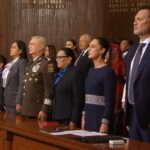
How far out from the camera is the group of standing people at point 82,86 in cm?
377

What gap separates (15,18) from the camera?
29.8ft

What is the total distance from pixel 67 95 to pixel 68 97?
2 cm

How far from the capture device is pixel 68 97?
490cm

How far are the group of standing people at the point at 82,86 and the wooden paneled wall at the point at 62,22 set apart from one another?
8.79ft

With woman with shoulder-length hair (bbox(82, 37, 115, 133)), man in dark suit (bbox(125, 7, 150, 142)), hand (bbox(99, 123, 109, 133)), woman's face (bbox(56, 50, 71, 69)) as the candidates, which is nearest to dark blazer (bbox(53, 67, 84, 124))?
woman's face (bbox(56, 50, 71, 69))

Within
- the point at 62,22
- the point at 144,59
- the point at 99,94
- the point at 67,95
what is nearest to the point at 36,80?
the point at 67,95

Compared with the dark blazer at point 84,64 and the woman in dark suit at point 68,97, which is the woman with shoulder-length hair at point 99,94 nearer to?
the woman in dark suit at point 68,97

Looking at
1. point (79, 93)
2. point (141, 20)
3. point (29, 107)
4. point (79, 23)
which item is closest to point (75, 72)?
point (79, 93)

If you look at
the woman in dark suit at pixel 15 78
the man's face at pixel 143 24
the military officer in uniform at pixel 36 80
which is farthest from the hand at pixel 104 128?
the woman in dark suit at pixel 15 78

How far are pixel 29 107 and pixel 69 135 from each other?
1825 millimetres

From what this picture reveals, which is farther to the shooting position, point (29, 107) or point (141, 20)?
point (29, 107)

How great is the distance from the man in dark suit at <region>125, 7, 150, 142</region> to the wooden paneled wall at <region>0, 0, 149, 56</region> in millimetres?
4590

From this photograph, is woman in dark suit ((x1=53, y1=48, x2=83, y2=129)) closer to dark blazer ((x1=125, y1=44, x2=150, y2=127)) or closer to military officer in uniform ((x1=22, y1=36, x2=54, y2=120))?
military officer in uniform ((x1=22, y1=36, x2=54, y2=120))

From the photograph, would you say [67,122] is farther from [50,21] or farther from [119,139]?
[50,21]
